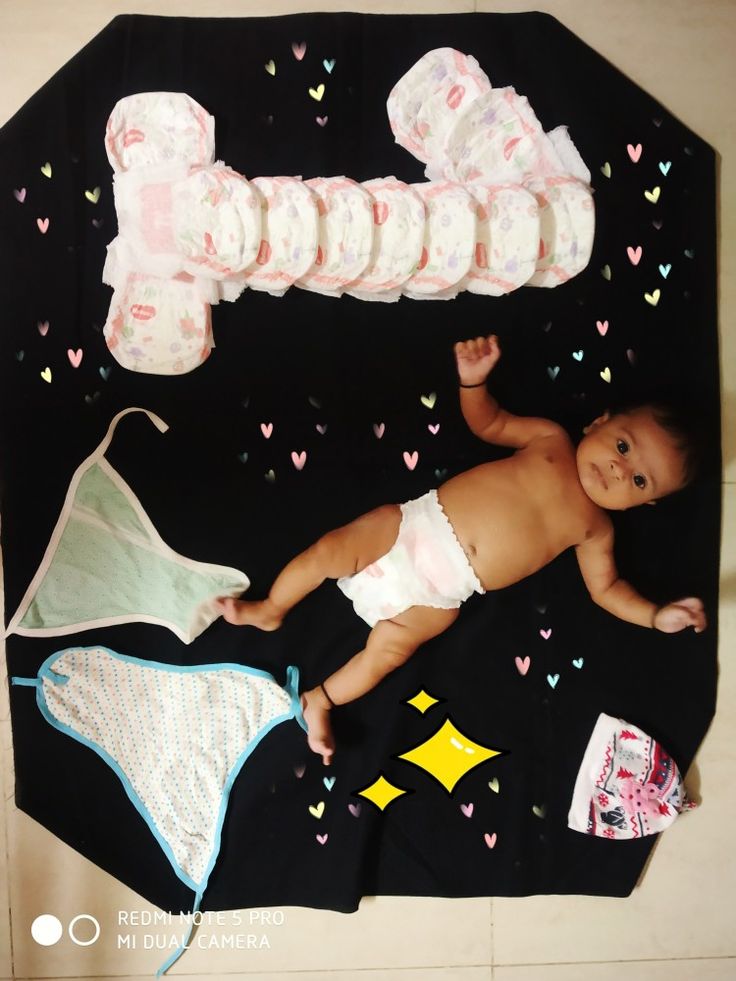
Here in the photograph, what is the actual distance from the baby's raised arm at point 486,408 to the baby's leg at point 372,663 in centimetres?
27

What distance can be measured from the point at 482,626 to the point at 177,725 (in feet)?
1.55

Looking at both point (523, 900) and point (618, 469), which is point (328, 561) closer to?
point (618, 469)

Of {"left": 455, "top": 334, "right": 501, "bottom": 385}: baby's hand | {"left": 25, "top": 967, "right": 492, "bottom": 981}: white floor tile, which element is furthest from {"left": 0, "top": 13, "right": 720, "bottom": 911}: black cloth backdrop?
{"left": 25, "top": 967, "right": 492, "bottom": 981}: white floor tile

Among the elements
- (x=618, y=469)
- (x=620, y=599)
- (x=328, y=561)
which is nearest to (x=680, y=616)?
(x=620, y=599)

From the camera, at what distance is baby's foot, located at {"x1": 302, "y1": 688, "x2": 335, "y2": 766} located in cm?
113

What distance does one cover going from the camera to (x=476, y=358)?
3.72 feet

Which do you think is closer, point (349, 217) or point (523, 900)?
point (349, 217)

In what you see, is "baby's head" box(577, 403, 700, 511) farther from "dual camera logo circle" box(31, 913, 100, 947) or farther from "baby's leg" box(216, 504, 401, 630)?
"dual camera logo circle" box(31, 913, 100, 947)

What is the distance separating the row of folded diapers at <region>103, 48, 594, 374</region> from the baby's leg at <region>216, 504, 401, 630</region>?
A: 12.6 inches

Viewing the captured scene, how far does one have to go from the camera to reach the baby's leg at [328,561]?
43.8 inches

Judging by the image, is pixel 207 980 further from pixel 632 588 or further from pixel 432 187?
pixel 432 187

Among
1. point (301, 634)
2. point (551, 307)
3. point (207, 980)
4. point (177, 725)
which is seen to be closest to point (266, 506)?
point (301, 634)

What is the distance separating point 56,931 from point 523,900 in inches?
28.4
